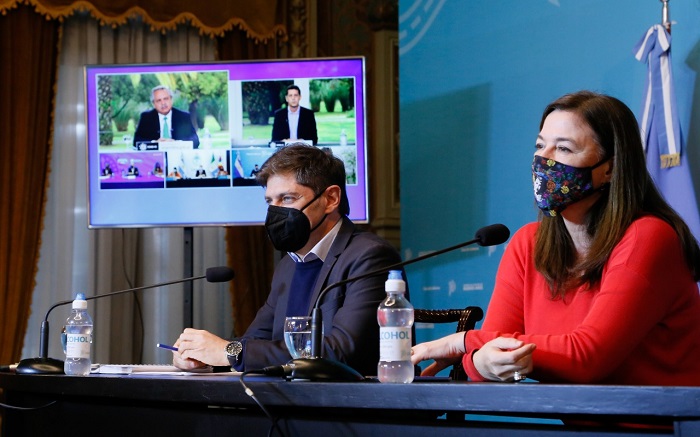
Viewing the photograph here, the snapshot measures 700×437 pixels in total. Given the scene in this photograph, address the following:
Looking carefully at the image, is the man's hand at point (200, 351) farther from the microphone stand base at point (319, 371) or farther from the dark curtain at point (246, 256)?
the dark curtain at point (246, 256)

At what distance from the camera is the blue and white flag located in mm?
2809

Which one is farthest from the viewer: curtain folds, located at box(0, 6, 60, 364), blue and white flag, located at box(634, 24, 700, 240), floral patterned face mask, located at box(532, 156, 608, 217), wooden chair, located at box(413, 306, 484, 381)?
curtain folds, located at box(0, 6, 60, 364)

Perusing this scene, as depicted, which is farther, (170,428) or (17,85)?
(17,85)

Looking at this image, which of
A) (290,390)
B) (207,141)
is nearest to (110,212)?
(207,141)

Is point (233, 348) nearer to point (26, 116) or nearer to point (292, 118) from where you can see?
point (292, 118)

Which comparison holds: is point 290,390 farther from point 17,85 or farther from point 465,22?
point 17,85

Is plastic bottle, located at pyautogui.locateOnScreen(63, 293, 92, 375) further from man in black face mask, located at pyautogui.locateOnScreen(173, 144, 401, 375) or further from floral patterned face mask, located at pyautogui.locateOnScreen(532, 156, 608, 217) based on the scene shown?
floral patterned face mask, located at pyautogui.locateOnScreen(532, 156, 608, 217)

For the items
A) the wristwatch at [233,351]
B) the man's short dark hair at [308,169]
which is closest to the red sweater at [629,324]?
the wristwatch at [233,351]

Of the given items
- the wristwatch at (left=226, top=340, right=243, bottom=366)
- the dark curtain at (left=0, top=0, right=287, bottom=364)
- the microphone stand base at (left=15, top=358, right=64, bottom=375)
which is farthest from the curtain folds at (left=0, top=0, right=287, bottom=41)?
the wristwatch at (left=226, top=340, right=243, bottom=366)

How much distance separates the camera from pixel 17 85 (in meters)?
4.44

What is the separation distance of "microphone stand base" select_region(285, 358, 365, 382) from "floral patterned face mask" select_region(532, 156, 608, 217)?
0.61 metres

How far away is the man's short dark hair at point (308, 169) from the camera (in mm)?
2697

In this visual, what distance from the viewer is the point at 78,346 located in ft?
7.25

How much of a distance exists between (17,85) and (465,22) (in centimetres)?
213
